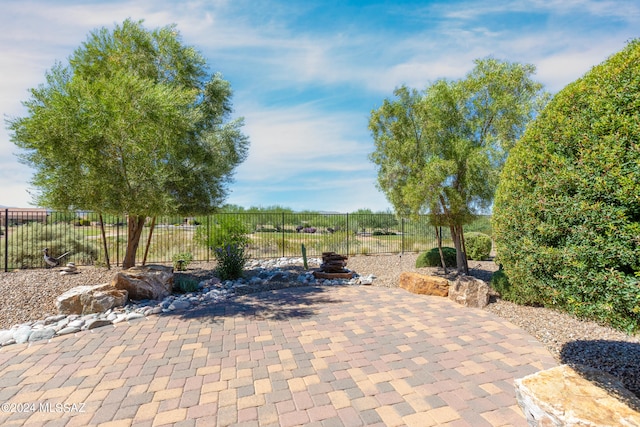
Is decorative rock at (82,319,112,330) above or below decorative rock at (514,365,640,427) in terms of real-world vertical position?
below

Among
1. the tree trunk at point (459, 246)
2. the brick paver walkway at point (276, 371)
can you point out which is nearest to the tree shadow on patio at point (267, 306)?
the brick paver walkway at point (276, 371)

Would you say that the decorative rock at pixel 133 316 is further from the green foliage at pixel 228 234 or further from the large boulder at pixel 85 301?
the green foliage at pixel 228 234

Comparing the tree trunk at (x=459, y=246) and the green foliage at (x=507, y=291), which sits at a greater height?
the tree trunk at (x=459, y=246)

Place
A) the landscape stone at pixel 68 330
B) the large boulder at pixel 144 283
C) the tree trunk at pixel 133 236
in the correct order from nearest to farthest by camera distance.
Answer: the landscape stone at pixel 68 330 → the large boulder at pixel 144 283 → the tree trunk at pixel 133 236

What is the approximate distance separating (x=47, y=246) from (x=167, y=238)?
12.8 feet

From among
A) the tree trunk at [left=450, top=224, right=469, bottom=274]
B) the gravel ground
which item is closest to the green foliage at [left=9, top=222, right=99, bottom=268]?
the gravel ground

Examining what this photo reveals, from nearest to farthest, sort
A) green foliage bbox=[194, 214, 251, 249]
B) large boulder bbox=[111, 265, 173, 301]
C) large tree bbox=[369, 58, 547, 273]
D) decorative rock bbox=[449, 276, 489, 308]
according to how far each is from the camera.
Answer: decorative rock bbox=[449, 276, 489, 308], large boulder bbox=[111, 265, 173, 301], large tree bbox=[369, 58, 547, 273], green foliage bbox=[194, 214, 251, 249]

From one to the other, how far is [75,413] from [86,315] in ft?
10.3

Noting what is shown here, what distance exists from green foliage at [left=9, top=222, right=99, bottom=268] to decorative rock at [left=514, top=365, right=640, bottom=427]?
39.2 ft

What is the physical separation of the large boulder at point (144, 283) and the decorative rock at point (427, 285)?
5.50 meters

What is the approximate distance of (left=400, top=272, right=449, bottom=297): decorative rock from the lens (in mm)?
6801

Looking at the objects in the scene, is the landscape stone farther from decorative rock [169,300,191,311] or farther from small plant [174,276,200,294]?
small plant [174,276,200,294]

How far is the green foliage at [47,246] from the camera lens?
9.39 metres

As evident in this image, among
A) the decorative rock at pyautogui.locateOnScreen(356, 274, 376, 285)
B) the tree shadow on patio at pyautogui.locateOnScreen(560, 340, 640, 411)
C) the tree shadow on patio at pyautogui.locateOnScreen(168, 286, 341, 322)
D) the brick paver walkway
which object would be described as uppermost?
the decorative rock at pyautogui.locateOnScreen(356, 274, 376, 285)
